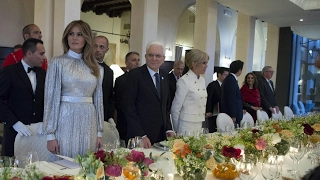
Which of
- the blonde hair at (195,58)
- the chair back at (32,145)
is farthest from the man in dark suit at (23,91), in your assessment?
the blonde hair at (195,58)

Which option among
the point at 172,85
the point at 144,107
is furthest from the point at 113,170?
the point at 172,85

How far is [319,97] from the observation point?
10.8 meters

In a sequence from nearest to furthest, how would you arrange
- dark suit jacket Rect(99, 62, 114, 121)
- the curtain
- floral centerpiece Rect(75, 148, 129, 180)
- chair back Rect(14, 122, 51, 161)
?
1. floral centerpiece Rect(75, 148, 129, 180)
2. chair back Rect(14, 122, 51, 161)
3. dark suit jacket Rect(99, 62, 114, 121)
4. the curtain

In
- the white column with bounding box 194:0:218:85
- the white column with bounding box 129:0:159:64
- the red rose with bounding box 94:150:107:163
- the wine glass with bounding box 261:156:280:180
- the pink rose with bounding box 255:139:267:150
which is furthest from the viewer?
the white column with bounding box 194:0:218:85

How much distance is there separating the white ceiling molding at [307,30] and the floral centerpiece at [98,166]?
9603 mm

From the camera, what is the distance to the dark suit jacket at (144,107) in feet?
9.16

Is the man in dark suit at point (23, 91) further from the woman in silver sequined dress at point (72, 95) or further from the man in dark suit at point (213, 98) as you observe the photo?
the man in dark suit at point (213, 98)

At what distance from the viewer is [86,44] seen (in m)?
2.43

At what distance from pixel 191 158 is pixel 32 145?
1205 millimetres

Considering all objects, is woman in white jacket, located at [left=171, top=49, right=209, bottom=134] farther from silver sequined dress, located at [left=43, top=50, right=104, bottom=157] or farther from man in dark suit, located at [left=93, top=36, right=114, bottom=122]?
silver sequined dress, located at [left=43, top=50, right=104, bottom=157]

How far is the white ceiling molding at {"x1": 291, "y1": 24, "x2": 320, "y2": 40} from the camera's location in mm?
9703

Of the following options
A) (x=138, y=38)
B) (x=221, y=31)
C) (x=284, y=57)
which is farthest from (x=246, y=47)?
(x=221, y=31)

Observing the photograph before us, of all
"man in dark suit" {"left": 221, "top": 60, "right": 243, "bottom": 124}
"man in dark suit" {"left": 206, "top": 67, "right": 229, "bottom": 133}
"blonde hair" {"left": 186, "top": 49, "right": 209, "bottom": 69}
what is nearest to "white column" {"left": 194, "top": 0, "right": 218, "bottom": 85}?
"man in dark suit" {"left": 206, "top": 67, "right": 229, "bottom": 133}

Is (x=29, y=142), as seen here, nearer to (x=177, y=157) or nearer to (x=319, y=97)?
(x=177, y=157)
